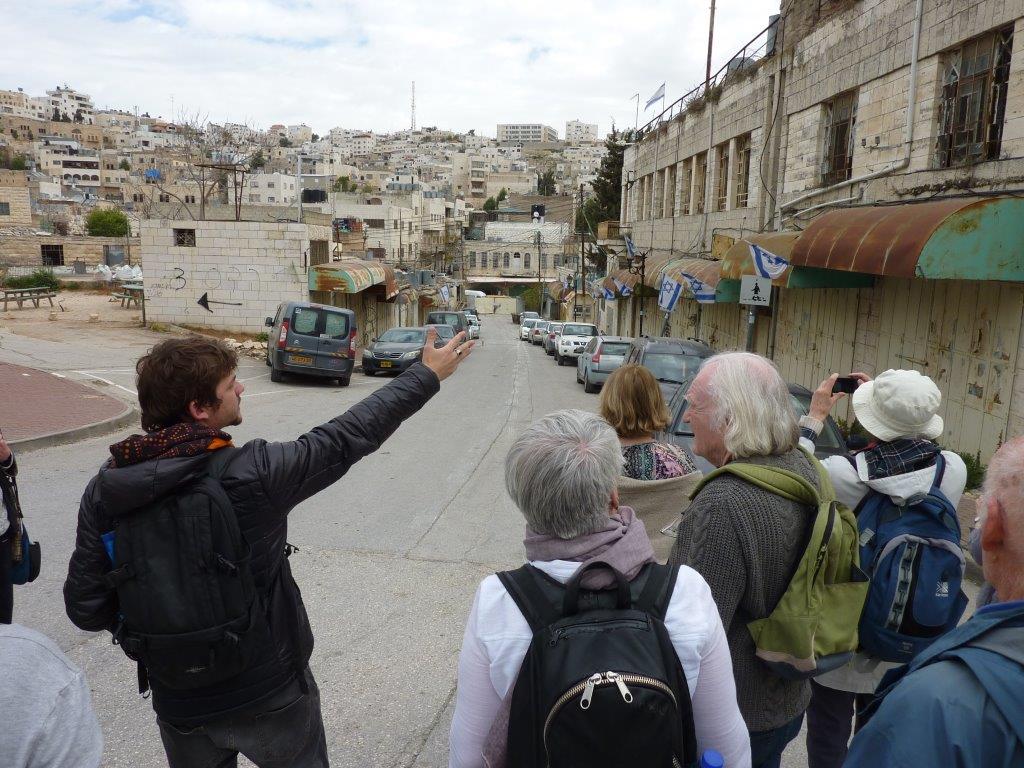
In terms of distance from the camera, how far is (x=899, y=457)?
9.97 feet

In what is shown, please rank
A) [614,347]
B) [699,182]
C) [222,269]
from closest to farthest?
[614,347]
[699,182]
[222,269]

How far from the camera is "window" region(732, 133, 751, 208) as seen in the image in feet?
68.1

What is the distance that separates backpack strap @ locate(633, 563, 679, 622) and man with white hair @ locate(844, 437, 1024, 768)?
1.60 feet

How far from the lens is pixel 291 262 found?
1049 inches

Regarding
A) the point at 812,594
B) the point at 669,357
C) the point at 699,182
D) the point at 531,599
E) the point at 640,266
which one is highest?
the point at 699,182

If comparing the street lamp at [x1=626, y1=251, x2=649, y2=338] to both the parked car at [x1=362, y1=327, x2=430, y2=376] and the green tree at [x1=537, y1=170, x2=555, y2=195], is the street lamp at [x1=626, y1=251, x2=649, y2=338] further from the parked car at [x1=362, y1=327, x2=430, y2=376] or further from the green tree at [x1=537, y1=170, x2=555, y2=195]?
the green tree at [x1=537, y1=170, x2=555, y2=195]

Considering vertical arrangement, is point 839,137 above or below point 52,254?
above

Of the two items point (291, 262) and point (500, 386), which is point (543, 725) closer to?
point (500, 386)

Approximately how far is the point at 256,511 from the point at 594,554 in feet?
3.48

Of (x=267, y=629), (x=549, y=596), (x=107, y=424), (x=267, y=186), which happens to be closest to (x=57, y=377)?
(x=107, y=424)

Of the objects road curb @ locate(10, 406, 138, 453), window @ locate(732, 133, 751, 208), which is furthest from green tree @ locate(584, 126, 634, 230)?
road curb @ locate(10, 406, 138, 453)

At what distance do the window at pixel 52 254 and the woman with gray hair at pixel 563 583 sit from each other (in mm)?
54883

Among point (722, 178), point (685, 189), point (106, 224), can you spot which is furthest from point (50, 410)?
point (106, 224)

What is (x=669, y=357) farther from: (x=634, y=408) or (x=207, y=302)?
(x=207, y=302)
